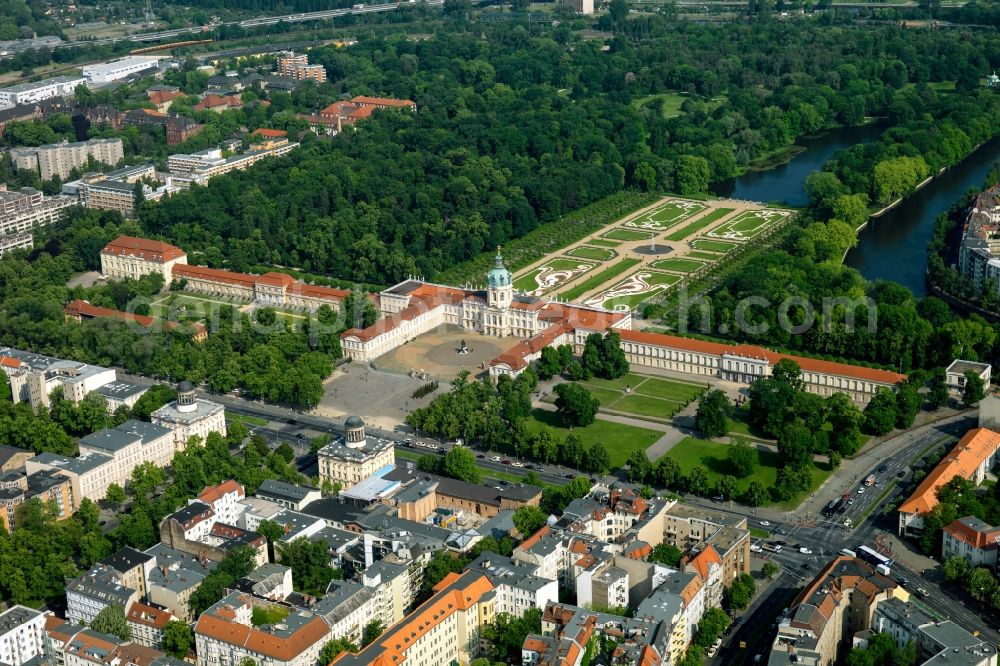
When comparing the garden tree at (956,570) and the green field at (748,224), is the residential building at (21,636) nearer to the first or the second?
the garden tree at (956,570)

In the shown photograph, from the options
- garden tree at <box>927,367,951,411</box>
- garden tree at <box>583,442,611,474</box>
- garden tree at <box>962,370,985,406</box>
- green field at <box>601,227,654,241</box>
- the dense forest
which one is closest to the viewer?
garden tree at <box>583,442,611,474</box>

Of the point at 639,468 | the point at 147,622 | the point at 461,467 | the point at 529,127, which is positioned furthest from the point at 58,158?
the point at 147,622

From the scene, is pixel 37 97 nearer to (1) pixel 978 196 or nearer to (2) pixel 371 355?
(2) pixel 371 355

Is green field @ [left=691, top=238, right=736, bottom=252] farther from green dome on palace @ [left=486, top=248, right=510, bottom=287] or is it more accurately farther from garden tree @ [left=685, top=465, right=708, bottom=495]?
garden tree @ [left=685, top=465, right=708, bottom=495]

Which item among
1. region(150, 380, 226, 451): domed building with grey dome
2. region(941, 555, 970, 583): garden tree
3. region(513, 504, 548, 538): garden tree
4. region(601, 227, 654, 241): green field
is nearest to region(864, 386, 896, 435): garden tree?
region(941, 555, 970, 583): garden tree

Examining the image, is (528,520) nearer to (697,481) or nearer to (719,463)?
(697,481)

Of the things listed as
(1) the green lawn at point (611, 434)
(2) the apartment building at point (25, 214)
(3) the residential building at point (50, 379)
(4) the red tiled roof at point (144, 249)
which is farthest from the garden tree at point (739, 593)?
(2) the apartment building at point (25, 214)
